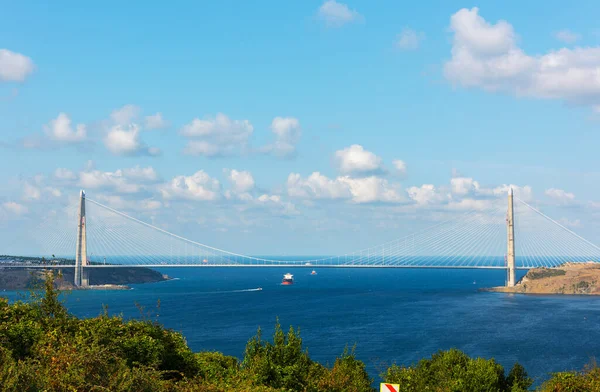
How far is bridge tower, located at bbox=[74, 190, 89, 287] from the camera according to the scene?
12718 centimetres

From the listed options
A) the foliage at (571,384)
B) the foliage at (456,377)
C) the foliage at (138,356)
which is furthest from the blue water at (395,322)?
the foliage at (138,356)

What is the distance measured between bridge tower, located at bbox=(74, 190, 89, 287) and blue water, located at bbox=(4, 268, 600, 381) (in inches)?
368

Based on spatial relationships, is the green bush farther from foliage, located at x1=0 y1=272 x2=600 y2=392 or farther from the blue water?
foliage, located at x1=0 y1=272 x2=600 y2=392

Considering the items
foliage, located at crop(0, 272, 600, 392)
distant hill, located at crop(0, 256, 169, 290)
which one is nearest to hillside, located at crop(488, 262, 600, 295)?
distant hill, located at crop(0, 256, 169, 290)

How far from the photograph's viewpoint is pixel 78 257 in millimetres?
127438

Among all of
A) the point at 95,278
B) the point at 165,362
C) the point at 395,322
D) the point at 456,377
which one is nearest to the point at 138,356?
the point at 165,362

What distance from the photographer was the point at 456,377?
2491 centimetres

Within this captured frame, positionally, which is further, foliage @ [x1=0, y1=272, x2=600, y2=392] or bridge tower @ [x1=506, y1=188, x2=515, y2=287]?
bridge tower @ [x1=506, y1=188, x2=515, y2=287]

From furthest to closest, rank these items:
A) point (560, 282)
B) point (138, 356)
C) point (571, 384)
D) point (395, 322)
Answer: point (560, 282) < point (395, 322) < point (571, 384) < point (138, 356)

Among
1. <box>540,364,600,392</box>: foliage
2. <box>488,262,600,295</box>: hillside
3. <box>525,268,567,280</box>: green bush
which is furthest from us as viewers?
<box>525,268,567,280</box>: green bush

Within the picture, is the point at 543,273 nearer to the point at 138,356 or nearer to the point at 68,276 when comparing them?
the point at 68,276

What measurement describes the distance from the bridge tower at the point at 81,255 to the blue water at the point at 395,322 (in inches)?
368

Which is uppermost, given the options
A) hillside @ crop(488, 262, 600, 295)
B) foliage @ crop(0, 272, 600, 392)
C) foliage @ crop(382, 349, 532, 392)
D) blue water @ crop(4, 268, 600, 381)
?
foliage @ crop(0, 272, 600, 392)

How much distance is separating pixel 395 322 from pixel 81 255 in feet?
259
